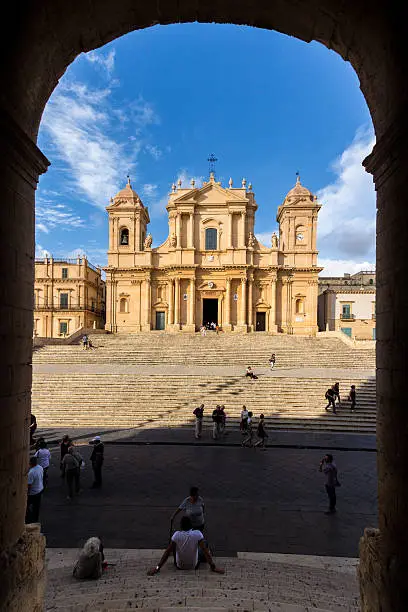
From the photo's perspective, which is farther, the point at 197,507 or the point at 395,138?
the point at 197,507

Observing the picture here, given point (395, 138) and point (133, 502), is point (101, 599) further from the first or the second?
point (395, 138)

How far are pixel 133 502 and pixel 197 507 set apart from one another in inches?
113

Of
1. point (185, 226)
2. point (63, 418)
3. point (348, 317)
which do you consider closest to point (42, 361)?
point (63, 418)

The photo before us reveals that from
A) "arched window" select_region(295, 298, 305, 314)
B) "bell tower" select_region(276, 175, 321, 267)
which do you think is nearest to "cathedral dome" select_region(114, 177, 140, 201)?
"bell tower" select_region(276, 175, 321, 267)

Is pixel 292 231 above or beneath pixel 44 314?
above

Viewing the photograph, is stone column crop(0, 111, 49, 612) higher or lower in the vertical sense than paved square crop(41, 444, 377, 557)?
higher

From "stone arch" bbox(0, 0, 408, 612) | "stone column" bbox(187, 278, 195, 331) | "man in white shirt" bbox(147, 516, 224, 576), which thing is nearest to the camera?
"stone arch" bbox(0, 0, 408, 612)

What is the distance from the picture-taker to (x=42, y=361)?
76.7 ft

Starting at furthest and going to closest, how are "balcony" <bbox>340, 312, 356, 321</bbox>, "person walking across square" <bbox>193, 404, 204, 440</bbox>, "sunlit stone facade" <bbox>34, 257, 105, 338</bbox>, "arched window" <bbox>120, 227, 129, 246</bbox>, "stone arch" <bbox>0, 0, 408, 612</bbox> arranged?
"sunlit stone facade" <bbox>34, 257, 105, 338</bbox>
"balcony" <bbox>340, 312, 356, 321</bbox>
"arched window" <bbox>120, 227, 129, 246</bbox>
"person walking across square" <bbox>193, 404, 204, 440</bbox>
"stone arch" <bbox>0, 0, 408, 612</bbox>

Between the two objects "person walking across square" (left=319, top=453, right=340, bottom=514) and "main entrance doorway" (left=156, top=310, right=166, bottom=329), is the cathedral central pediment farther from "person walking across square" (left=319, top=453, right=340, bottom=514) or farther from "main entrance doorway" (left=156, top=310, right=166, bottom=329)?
"person walking across square" (left=319, top=453, right=340, bottom=514)

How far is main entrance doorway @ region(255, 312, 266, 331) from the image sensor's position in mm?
37250

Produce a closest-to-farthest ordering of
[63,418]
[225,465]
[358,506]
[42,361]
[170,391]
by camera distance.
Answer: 1. [358,506]
2. [225,465]
3. [63,418]
4. [170,391]
5. [42,361]

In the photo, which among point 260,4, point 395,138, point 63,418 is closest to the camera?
point 395,138

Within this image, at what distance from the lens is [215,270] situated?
36844 mm
